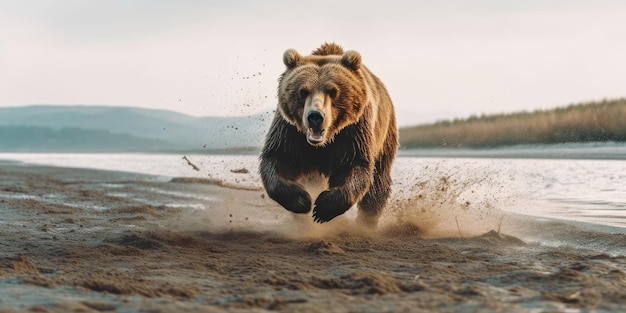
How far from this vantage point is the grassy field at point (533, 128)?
960 inches

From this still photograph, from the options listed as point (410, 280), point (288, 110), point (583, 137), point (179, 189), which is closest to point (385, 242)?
point (288, 110)

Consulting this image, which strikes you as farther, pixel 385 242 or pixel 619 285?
pixel 385 242

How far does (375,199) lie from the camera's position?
792 cm

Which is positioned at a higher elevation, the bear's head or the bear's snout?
the bear's head

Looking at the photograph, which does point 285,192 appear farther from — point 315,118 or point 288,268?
point 288,268

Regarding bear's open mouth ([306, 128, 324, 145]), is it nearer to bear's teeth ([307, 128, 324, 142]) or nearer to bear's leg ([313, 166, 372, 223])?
bear's teeth ([307, 128, 324, 142])

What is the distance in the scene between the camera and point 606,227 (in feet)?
24.3

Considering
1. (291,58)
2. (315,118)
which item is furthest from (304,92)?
(291,58)

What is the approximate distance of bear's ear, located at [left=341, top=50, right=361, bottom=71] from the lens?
6887 mm

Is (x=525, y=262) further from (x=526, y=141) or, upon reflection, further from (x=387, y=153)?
(x=526, y=141)

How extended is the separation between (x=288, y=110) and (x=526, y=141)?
71.7 feet

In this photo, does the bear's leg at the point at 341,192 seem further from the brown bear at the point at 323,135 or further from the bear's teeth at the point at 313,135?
the bear's teeth at the point at 313,135

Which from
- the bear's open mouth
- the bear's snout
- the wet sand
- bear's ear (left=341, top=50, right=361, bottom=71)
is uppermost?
bear's ear (left=341, top=50, right=361, bottom=71)

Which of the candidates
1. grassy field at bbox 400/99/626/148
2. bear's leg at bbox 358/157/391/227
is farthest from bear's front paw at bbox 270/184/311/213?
grassy field at bbox 400/99/626/148
